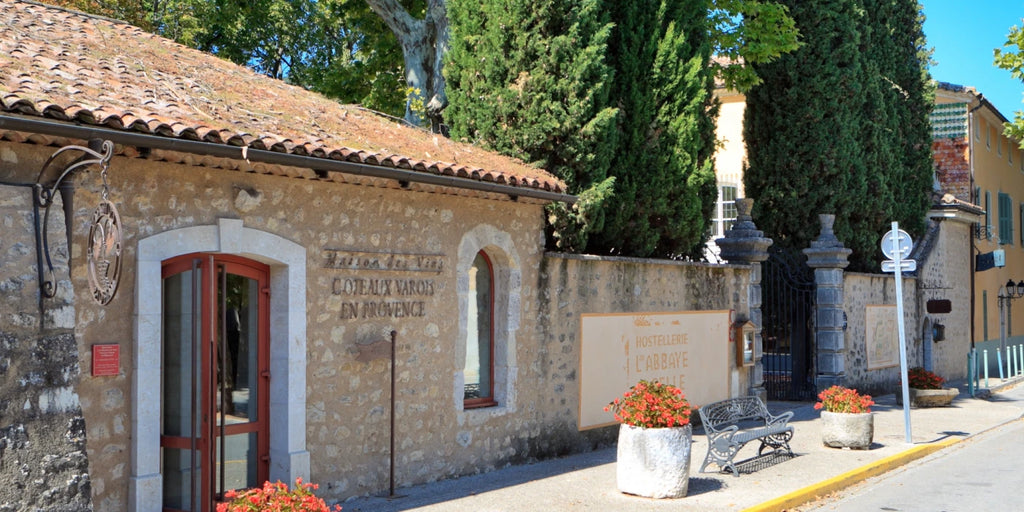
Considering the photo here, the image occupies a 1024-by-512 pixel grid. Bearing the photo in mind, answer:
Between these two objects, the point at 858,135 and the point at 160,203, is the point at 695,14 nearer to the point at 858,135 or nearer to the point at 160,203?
the point at 858,135

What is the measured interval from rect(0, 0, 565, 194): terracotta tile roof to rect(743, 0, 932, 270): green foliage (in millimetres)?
10565

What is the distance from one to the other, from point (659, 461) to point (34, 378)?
5.53m

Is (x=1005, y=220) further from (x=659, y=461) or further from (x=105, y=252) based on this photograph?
(x=105, y=252)

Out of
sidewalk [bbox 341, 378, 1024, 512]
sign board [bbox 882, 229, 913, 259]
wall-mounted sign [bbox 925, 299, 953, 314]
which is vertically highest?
sign board [bbox 882, 229, 913, 259]

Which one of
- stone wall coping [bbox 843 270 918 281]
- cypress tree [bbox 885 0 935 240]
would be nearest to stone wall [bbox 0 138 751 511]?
stone wall coping [bbox 843 270 918 281]

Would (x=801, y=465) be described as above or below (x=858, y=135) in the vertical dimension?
below

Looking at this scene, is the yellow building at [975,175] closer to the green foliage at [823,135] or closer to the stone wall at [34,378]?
the green foliage at [823,135]

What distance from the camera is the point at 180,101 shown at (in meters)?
8.09

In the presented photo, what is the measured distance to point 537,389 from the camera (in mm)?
11523

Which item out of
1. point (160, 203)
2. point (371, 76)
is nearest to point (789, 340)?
point (371, 76)

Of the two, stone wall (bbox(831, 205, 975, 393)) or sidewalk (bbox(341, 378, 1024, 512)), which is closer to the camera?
sidewalk (bbox(341, 378, 1024, 512))

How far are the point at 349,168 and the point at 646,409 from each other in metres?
3.65

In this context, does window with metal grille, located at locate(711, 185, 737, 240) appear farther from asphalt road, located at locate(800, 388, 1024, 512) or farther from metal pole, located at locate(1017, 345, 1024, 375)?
asphalt road, located at locate(800, 388, 1024, 512)

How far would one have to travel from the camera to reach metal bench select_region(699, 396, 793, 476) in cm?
1081
